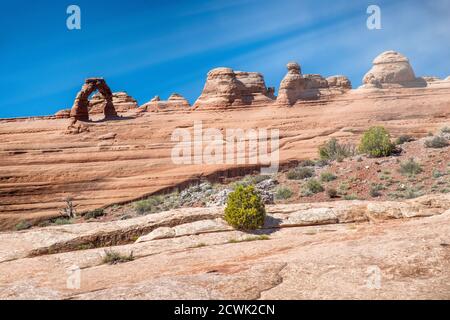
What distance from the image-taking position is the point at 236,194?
13.3 metres

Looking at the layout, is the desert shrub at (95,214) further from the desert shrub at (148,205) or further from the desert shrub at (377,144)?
the desert shrub at (377,144)

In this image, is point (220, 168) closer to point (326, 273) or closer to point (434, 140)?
point (434, 140)

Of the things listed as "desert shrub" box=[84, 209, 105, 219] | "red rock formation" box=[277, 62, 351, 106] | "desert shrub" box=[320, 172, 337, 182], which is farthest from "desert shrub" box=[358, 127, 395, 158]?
"desert shrub" box=[84, 209, 105, 219]

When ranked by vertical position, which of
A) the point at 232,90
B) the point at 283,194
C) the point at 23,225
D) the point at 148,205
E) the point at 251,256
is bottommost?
the point at 23,225

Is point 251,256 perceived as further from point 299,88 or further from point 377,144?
point 299,88

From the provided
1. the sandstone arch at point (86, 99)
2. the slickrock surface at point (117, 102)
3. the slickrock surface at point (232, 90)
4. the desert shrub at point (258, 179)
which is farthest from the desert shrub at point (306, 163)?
the slickrock surface at point (117, 102)

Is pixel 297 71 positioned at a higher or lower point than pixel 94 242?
higher

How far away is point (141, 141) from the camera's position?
3928 centimetres

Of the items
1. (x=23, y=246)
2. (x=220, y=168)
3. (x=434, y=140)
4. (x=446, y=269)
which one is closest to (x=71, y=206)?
(x=220, y=168)

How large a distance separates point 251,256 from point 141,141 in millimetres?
31534

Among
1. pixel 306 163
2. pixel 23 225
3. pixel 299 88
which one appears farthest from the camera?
pixel 299 88

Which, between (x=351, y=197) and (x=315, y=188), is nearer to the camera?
(x=351, y=197)

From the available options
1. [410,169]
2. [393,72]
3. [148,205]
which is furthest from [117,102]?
[410,169]
